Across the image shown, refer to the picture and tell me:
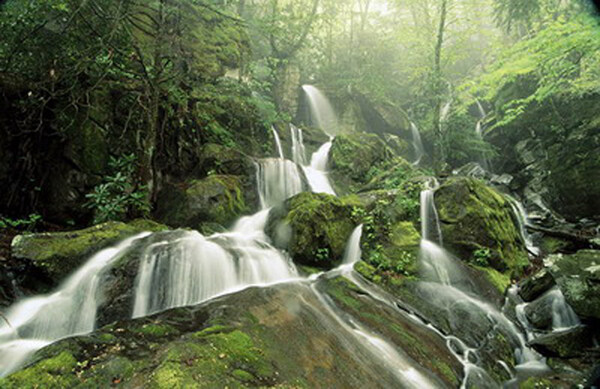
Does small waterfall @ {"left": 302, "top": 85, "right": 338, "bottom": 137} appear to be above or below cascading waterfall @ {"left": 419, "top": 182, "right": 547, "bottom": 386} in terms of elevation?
above

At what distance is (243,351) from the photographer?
2.97m

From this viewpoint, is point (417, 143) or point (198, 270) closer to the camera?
point (198, 270)

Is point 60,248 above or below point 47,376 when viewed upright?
above

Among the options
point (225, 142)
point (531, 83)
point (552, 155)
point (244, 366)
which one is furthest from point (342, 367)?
point (531, 83)

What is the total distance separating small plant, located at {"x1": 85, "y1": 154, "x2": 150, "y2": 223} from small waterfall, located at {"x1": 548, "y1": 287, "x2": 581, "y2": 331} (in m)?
9.43

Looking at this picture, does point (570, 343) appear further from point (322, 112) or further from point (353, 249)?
point (322, 112)

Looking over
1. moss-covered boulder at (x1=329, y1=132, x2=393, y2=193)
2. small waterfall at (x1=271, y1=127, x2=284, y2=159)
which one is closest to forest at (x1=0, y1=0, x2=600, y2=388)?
moss-covered boulder at (x1=329, y1=132, x2=393, y2=193)

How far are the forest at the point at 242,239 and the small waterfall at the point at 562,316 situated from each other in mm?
30

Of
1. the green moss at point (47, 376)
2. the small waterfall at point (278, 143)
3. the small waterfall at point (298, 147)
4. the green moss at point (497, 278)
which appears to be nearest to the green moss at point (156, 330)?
the green moss at point (47, 376)

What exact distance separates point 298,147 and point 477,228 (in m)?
10.6

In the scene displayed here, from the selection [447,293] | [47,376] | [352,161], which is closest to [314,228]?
[447,293]

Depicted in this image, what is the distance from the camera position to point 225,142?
39.7ft

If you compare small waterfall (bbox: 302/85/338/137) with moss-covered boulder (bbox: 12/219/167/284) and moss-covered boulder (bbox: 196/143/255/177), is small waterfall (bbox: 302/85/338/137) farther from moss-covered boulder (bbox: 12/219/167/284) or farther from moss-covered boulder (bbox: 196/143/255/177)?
moss-covered boulder (bbox: 12/219/167/284)

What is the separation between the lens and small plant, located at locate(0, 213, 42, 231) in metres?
6.10
